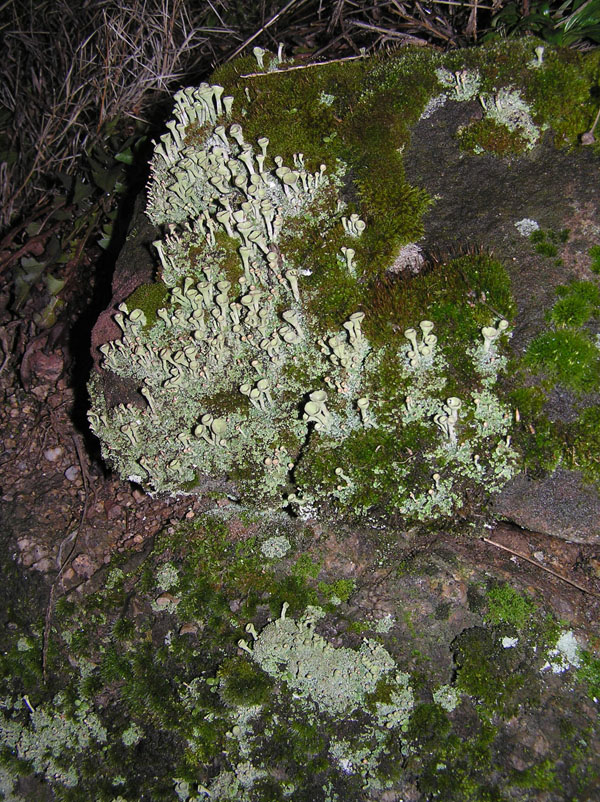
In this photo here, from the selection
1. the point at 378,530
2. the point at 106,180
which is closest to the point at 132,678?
the point at 378,530

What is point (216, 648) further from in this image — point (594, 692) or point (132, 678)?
point (594, 692)

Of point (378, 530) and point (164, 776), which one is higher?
point (378, 530)

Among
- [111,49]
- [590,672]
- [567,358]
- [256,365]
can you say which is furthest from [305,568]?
[111,49]

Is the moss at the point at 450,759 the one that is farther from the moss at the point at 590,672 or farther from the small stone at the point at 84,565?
the small stone at the point at 84,565

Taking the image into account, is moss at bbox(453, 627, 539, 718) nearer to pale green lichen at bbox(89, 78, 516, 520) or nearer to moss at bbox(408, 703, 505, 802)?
moss at bbox(408, 703, 505, 802)

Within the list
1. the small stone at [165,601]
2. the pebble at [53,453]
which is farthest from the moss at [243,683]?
the pebble at [53,453]

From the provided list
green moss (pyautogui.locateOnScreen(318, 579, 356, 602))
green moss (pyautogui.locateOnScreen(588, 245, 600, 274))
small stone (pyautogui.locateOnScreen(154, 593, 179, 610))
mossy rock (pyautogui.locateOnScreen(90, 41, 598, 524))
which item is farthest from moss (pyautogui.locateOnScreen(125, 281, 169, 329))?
green moss (pyautogui.locateOnScreen(588, 245, 600, 274))
